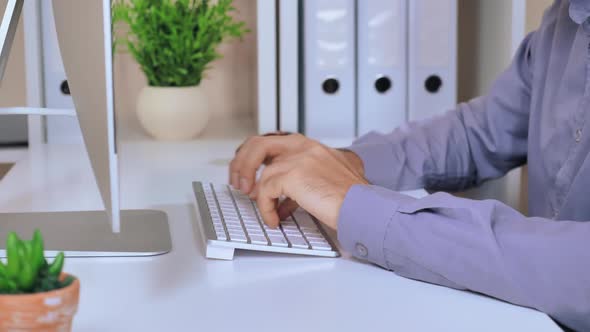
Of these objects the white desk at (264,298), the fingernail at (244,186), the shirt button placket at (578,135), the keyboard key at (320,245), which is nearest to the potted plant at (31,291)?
the white desk at (264,298)

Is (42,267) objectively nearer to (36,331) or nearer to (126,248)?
(36,331)

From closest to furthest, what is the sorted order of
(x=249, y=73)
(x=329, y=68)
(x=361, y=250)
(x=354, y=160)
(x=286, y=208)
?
(x=361, y=250) < (x=286, y=208) < (x=354, y=160) < (x=329, y=68) < (x=249, y=73)

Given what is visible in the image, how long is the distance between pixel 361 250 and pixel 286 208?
0.16m

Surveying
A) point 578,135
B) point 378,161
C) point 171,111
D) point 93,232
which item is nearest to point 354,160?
point 378,161

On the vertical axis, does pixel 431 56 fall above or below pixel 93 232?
above

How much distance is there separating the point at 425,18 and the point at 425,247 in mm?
801

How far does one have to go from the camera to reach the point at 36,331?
51cm

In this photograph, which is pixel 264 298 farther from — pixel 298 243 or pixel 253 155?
pixel 253 155

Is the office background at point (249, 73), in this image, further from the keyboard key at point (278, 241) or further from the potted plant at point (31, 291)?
the potted plant at point (31, 291)

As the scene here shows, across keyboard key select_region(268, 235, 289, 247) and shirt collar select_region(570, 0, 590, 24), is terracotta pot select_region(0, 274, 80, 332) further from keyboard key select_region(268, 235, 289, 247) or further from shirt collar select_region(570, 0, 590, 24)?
shirt collar select_region(570, 0, 590, 24)

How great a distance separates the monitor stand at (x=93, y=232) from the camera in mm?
846

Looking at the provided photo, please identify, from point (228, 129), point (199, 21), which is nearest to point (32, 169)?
point (199, 21)

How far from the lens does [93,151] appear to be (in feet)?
2.77

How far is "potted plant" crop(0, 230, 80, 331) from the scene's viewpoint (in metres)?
0.50
